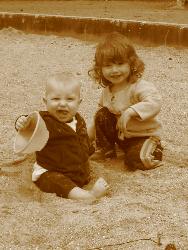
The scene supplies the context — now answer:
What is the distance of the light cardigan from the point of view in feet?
9.98

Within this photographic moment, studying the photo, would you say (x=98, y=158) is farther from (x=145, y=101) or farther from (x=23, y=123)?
(x=23, y=123)

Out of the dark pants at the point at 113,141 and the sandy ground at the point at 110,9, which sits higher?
the dark pants at the point at 113,141

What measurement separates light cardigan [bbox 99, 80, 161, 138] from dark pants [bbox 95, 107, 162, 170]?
0.11ft

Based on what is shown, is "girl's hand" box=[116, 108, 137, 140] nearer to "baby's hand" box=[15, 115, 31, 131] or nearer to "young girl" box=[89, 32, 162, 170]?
"young girl" box=[89, 32, 162, 170]

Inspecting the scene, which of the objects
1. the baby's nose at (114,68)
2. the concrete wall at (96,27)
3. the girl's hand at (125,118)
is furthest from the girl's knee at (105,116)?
the concrete wall at (96,27)

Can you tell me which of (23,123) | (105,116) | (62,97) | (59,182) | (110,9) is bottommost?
(110,9)

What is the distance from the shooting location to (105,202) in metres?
2.55

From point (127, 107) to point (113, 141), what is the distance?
233 mm

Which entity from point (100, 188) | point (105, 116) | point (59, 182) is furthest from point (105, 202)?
point (105, 116)

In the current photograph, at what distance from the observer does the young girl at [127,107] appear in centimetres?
306

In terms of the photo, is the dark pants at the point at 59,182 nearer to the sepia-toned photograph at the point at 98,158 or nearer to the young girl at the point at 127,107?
the sepia-toned photograph at the point at 98,158

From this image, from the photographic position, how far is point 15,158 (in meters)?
3.20

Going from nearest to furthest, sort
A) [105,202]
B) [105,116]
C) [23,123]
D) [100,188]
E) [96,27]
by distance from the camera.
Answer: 1. [105,202]
2. [100,188]
3. [23,123]
4. [105,116]
5. [96,27]

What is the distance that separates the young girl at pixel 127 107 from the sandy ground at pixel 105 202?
Answer: 9cm
